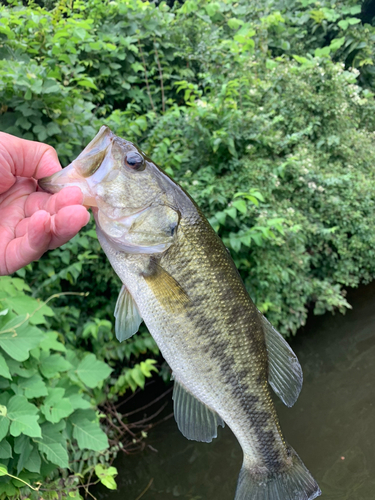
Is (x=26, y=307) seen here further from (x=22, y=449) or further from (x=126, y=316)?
(x=126, y=316)

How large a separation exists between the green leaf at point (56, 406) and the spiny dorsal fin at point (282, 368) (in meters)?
1.10

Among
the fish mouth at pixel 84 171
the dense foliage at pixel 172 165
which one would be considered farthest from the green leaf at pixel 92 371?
the fish mouth at pixel 84 171

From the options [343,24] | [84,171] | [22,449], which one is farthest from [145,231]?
[343,24]

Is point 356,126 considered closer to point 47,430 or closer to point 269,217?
point 269,217

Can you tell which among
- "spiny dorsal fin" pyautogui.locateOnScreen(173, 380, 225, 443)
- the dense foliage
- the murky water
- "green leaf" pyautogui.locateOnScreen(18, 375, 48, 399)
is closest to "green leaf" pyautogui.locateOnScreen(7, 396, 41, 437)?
the dense foliage

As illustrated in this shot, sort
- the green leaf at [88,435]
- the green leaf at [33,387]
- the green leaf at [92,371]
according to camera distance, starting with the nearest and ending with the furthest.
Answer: the green leaf at [33,387] → the green leaf at [88,435] → the green leaf at [92,371]

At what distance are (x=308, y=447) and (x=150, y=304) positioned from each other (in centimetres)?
269

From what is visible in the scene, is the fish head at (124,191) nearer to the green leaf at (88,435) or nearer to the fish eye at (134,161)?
the fish eye at (134,161)

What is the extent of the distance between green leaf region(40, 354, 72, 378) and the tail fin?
1.14m

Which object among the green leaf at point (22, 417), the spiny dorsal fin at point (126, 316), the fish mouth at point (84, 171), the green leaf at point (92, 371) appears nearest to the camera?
the fish mouth at point (84, 171)

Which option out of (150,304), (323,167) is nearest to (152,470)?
(150,304)

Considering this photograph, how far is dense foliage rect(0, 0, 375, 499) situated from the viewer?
75.4 inches

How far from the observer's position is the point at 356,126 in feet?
16.2

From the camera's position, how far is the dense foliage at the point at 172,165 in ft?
6.29
